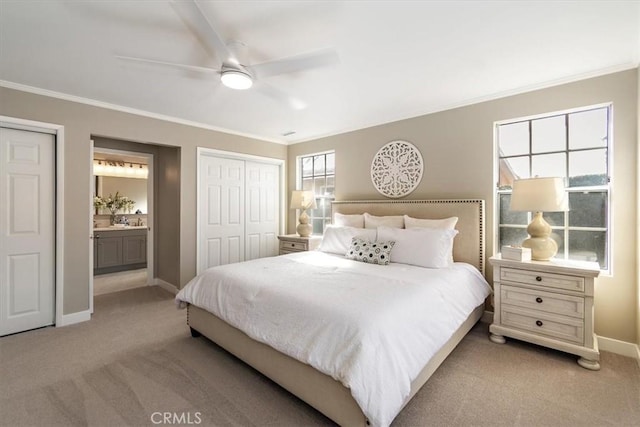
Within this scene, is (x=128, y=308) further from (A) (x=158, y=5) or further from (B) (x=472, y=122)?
(B) (x=472, y=122)

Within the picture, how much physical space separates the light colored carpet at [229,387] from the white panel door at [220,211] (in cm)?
178

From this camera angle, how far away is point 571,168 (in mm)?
2777

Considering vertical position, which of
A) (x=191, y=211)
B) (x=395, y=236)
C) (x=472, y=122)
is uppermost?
(x=472, y=122)

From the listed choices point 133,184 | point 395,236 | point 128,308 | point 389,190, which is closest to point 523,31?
point 395,236

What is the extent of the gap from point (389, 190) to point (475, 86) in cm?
157

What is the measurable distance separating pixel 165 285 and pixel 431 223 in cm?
414

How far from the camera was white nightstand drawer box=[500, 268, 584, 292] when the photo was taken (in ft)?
7.59

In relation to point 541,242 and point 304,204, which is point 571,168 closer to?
point 541,242

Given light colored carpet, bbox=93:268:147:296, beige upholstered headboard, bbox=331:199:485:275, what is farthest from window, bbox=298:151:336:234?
light colored carpet, bbox=93:268:147:296

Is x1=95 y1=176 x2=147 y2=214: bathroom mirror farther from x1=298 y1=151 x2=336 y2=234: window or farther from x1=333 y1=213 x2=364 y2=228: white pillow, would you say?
x1=333 y1=213 x2=364 y2=228: white pillow

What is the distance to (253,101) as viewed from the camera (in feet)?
10.8

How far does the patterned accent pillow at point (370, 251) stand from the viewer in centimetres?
294

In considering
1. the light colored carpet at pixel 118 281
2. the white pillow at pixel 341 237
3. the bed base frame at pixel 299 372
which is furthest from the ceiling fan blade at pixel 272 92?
the light colored carpet at pixel 118 281

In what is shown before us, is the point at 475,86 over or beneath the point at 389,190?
over
